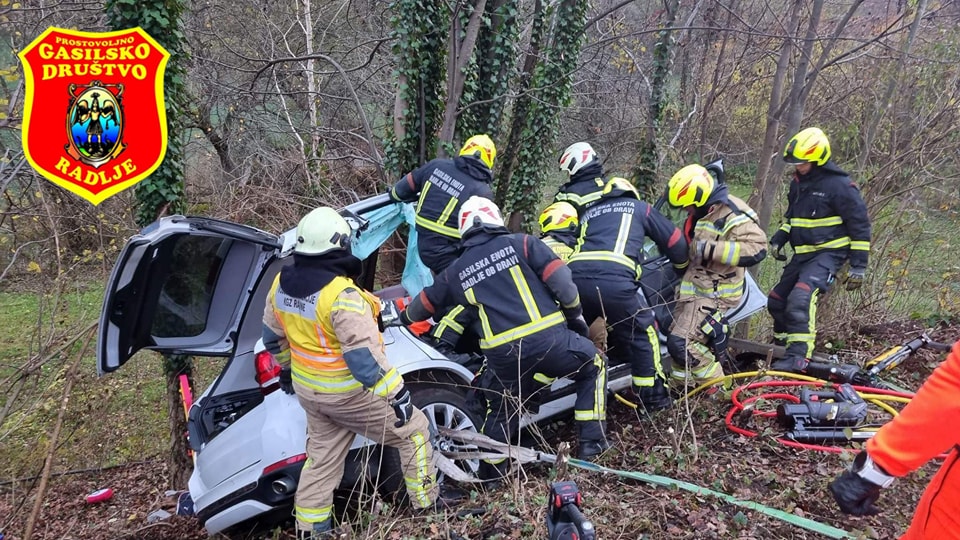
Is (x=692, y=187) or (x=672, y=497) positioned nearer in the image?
(x=672, y=497)

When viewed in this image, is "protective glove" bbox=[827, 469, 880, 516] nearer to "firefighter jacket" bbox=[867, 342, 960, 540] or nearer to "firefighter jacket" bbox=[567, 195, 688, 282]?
"firefighter jacket" bbox=[867, 342, 960, 540]

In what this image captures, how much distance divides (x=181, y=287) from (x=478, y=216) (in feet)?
6.60

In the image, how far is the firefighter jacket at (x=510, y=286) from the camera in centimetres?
364

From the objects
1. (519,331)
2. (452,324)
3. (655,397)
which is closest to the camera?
(519,331)

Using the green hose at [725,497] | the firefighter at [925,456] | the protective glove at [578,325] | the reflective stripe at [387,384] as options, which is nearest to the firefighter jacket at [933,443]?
the firefighter at [925,456]

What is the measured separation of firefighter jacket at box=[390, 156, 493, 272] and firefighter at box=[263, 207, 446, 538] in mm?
1521

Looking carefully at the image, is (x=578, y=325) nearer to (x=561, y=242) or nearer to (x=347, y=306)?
(x=561, y=242)

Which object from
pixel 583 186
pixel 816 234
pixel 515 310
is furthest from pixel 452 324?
pixel 816 234

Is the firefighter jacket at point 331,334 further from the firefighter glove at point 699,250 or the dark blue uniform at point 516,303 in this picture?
the firefighter glove at point 699,250

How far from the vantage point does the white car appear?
337 cm

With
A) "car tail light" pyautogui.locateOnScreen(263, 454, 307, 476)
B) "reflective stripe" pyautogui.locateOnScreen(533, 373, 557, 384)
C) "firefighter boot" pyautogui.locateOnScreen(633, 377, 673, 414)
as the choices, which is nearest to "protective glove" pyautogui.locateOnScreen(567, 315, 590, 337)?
"reflective stripe" pyautogui.locateOnScreen(533, 373, 557, 384)

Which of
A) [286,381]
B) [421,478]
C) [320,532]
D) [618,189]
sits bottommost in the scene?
[320,532]

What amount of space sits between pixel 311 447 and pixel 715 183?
3.65 meters

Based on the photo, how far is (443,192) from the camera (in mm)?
4832
